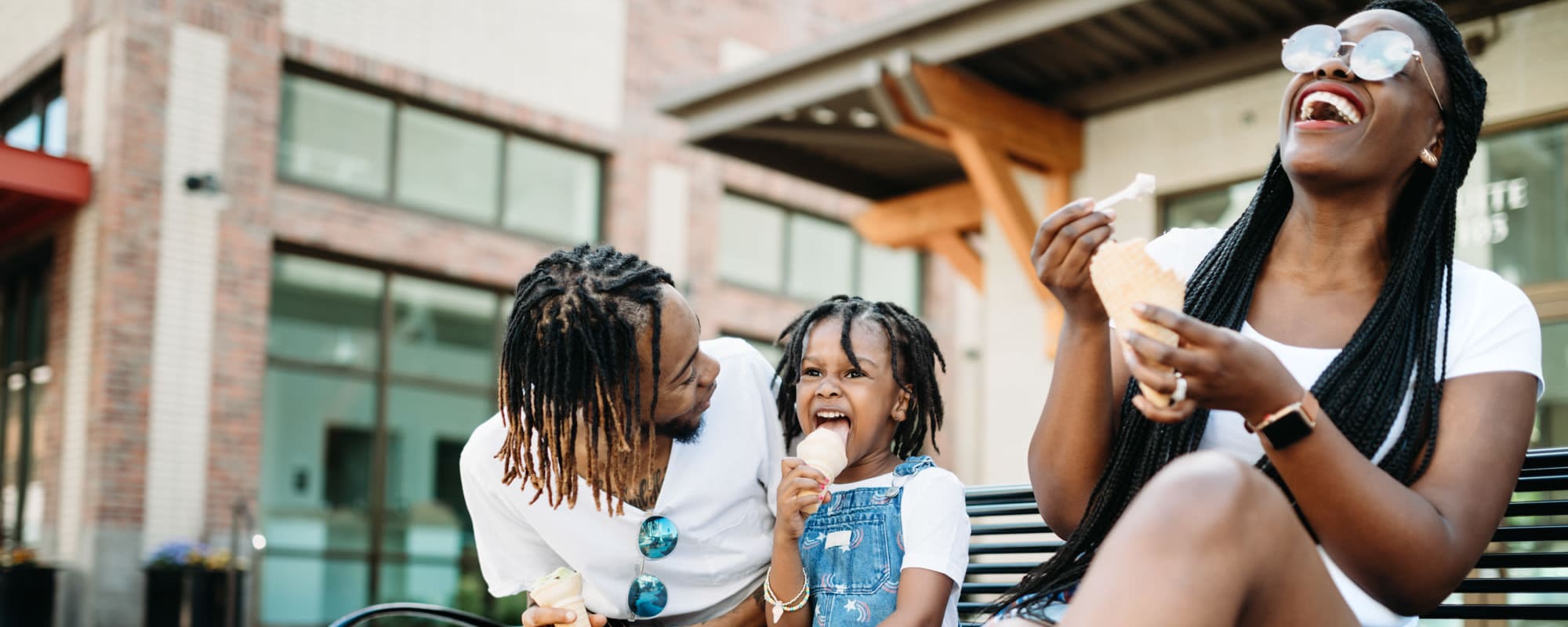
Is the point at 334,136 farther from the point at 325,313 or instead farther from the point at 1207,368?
the point at 1207,368

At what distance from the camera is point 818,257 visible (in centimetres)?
1523

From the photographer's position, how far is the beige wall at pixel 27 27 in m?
11.1

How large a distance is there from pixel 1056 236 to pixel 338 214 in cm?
1024

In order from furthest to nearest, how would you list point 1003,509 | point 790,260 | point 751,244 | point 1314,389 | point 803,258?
point 803,258
point 790,260
point 751,244
point 1003,509
point 1314,389

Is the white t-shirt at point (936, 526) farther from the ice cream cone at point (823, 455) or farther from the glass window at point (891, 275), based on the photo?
the glass window at point (891, 275)

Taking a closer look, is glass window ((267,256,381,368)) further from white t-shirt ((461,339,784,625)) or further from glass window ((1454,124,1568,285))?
white t-shirt ((461,339,784,625))

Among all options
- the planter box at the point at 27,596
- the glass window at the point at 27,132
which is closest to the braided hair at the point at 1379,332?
the planter box at the point at 27,596

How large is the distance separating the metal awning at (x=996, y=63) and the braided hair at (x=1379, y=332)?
479cm

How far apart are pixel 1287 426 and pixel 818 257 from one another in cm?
1374

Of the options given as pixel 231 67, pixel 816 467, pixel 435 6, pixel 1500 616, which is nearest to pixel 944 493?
pixel 816 467

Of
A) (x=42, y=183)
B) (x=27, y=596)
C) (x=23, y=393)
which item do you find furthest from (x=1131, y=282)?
(x=23, y=393)

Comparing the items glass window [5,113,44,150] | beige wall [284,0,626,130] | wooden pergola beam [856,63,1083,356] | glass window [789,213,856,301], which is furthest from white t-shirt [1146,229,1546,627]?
glass window [789,213,856,301]

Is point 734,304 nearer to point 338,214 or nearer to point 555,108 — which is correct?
point 555,108

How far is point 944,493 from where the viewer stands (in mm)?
2424
